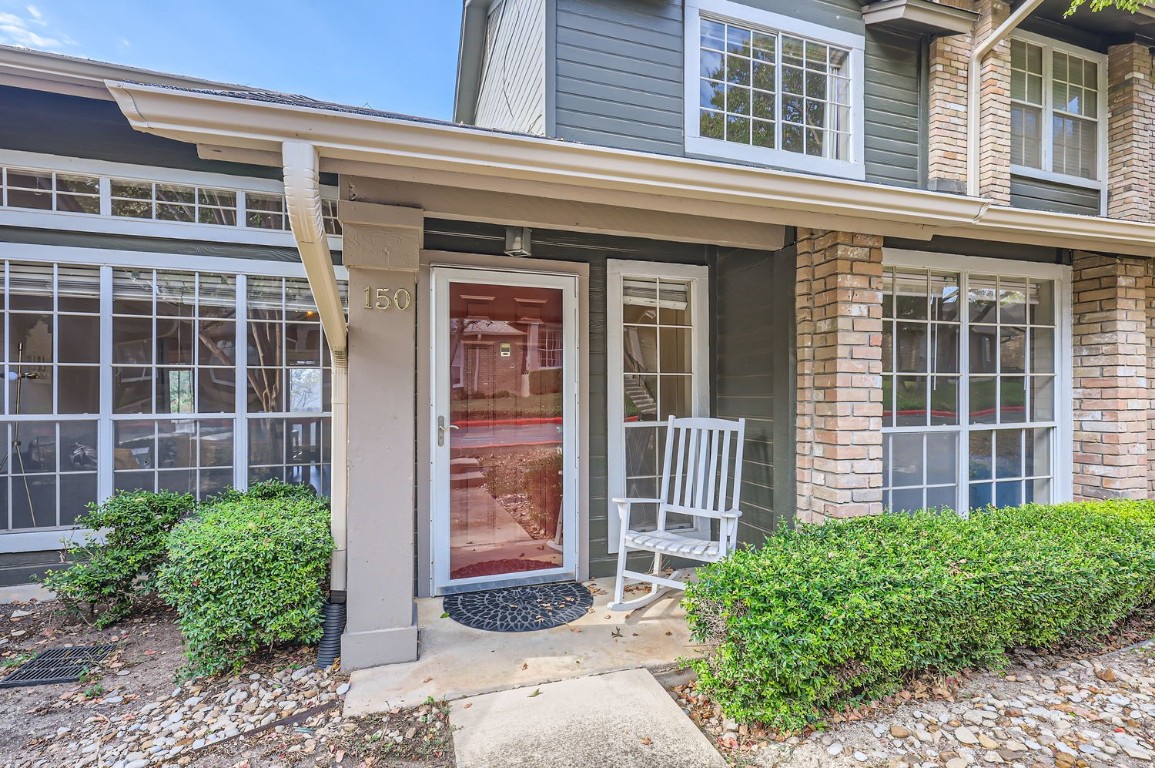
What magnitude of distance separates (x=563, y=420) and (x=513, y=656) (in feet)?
4.90

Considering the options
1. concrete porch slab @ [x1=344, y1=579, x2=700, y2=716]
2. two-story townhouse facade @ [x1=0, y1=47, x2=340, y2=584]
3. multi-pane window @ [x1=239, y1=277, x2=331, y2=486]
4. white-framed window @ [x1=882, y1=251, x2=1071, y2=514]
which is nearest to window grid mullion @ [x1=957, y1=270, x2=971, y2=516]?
white-framed window @ [x1=882, y1=251, x2=1071, y2=514]

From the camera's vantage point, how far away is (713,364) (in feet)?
13.6

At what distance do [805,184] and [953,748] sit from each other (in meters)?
2.47

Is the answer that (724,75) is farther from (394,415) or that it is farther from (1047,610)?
(1047,610)

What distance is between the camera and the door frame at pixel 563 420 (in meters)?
3.42

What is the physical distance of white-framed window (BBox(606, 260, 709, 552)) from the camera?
3.85m

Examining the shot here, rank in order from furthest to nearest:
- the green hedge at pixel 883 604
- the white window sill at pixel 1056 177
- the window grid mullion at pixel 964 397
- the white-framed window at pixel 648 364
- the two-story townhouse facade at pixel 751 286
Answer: the white window sill at pixel 1056 177 → the window grid mullion at pixel 964 397 → the white-framed window at pixel 648 364 → the two-story townhouse facade at pixel 751 286 → the green hedge at pixel 883 604

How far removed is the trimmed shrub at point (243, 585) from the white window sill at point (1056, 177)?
5475 millimetres

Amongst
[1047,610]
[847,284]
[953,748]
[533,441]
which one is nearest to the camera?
[953,748]

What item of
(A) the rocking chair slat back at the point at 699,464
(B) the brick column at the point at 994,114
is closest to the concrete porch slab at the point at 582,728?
(A) the rocking chair slat back at the point at 699,464

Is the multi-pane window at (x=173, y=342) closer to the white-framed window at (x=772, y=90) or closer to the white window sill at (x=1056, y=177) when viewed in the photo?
the white-framed window at (x=772, y=90)

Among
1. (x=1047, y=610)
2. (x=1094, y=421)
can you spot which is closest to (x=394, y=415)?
(x=1047, y=610)

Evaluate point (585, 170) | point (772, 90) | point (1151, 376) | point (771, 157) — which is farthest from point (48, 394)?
point (1151, 376)

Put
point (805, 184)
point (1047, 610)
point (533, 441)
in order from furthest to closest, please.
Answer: point (533, 441), point (805, 184), point (1047, 610)
